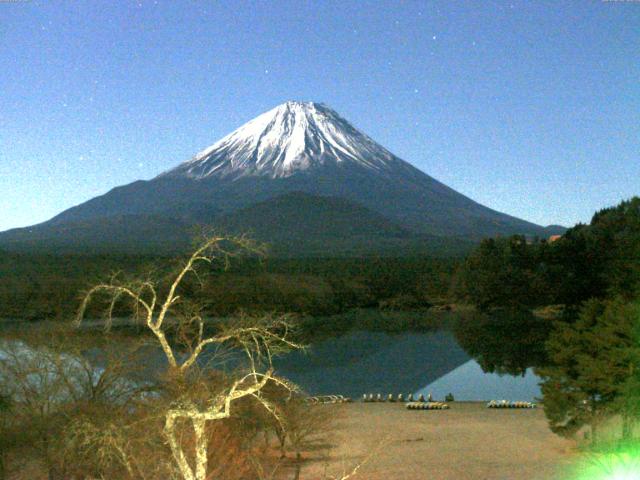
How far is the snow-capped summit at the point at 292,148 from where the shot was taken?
6087 inches

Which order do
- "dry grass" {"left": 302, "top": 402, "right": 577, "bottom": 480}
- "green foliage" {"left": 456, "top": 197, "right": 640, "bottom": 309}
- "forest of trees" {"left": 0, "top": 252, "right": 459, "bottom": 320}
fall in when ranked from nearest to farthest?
"dry grass" {"left": 302, "top": 402, "right": 577, "bottom": 480} < "forest of trees" {"left": 0, "top": 252, "right": 459, "bottom": 320} < "green foliage" {"left": 456, "top": 197, "right": 640, "bottom": 309}

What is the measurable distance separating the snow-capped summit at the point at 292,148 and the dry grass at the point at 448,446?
442 feet

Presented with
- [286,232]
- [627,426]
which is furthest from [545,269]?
[286,232]

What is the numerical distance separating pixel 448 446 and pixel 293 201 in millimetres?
115305

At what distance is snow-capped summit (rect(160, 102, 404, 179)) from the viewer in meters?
155

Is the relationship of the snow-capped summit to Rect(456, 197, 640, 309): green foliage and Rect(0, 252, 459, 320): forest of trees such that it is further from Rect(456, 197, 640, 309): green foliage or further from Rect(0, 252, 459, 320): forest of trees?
Rect(456, 197, 640, 309): green foliage

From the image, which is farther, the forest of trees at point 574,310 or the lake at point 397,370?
the lake at point 397,370

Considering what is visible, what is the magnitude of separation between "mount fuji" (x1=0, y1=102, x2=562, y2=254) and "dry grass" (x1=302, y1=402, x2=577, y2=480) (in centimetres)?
7930

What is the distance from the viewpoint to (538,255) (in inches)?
2013

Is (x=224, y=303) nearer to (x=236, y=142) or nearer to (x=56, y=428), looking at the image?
(x=56, y=428)

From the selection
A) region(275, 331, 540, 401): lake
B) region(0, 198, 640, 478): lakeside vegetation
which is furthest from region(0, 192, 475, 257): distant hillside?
region(275, 331, 540, 401): lake

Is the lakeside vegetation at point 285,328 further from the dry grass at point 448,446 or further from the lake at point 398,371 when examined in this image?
the lake at point 398,371

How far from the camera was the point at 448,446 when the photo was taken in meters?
14.0

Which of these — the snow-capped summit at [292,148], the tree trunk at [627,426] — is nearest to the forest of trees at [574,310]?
the tree trunk at [627,426]
